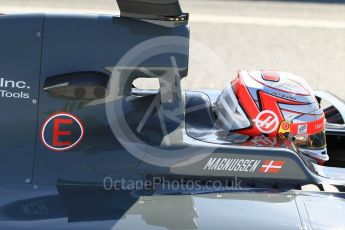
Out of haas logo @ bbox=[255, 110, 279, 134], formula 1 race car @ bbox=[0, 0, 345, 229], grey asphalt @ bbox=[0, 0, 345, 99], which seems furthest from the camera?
grey asphalt @ bbox=[0, 0, 345, 99]

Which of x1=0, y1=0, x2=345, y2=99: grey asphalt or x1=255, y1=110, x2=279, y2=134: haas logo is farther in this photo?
x1=0, y1=0, x2=345, y2=99: grey asphalt

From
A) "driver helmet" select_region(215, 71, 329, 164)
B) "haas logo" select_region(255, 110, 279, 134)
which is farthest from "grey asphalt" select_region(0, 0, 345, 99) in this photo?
"haas logo" select_region(255, 110, 279, 134)

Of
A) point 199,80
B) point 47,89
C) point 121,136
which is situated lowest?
point 199,80

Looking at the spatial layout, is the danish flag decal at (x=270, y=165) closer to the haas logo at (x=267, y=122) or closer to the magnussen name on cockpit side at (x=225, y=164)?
the magnussen name on cockpit side at (x=225, y=164)

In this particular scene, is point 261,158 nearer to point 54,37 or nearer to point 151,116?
point 151,116

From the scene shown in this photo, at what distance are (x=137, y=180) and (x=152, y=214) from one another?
0.80ft

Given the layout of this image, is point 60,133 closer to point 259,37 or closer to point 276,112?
point 276,112

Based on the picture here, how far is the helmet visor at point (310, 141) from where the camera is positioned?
3303mm

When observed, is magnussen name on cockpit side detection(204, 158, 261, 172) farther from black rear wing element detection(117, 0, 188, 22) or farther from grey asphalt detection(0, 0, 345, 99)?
grey asphalt detection(0, 0, 345, 99)

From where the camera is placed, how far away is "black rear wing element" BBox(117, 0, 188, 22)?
9.95 feet

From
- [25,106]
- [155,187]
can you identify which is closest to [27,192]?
[25,106]

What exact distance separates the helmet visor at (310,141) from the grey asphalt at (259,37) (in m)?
3.46

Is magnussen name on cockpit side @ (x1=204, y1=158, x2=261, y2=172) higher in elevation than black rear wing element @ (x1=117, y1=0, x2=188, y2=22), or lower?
lower

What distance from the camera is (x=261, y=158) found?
9.97 feet
